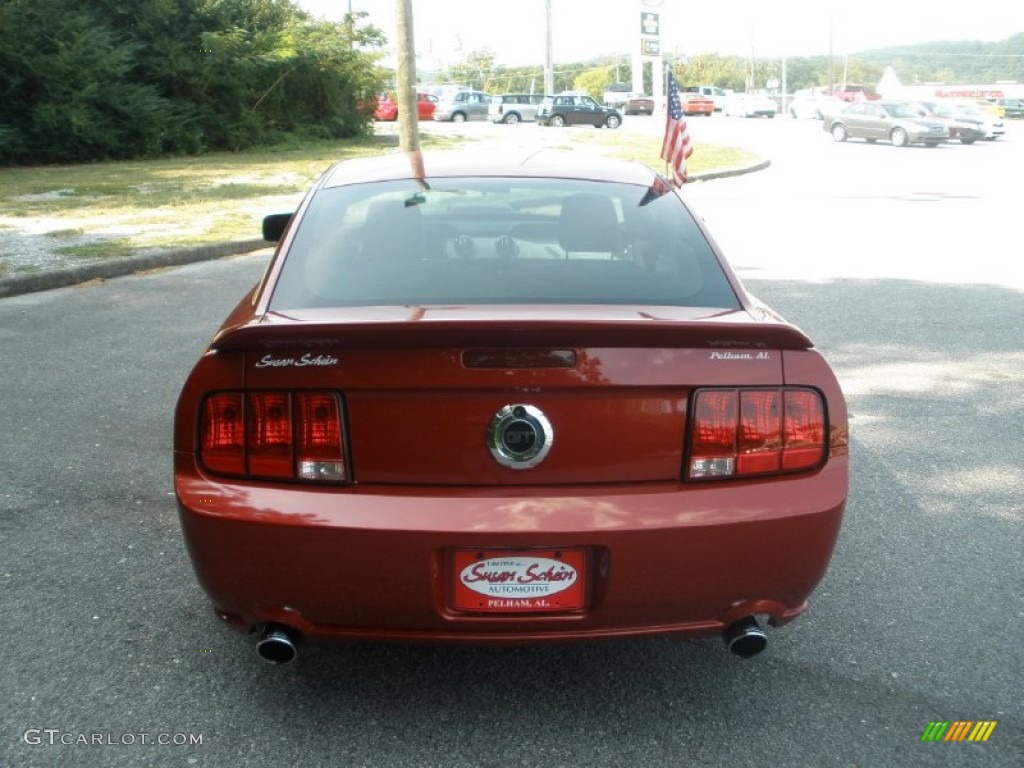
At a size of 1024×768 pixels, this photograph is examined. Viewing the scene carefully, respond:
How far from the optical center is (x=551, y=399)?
264 cm

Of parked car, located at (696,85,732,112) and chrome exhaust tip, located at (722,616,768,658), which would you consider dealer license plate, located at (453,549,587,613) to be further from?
parked car, located at (696,85,732,112)

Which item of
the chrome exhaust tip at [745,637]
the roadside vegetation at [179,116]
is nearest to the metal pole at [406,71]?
the roadside vegetation at [179,116]

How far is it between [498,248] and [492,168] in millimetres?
502

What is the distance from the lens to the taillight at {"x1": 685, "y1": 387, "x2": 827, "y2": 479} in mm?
2707

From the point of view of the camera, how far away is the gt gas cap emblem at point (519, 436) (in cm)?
264

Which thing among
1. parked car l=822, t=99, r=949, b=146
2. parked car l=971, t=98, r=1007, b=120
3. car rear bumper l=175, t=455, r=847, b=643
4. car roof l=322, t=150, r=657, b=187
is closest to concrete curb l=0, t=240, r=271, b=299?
car roof l=322, t=150, r=657, b=187

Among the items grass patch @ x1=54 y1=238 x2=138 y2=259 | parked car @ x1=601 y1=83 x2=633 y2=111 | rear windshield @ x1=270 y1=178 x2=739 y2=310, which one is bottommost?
grass patch @ x1=54 y1=238 x2=138 y2=259

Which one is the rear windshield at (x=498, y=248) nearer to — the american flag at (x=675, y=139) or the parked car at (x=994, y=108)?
the american flag at (x=675, y=139)

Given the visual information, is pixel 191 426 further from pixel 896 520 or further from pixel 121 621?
pixel 896 520

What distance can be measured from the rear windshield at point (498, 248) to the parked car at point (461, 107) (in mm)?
53123

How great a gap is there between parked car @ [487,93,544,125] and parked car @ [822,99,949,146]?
22193 millimetres

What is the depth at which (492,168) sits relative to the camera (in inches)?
159

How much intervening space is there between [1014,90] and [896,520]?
76.2 m

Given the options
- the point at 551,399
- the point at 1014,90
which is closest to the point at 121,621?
the point at 551,399
